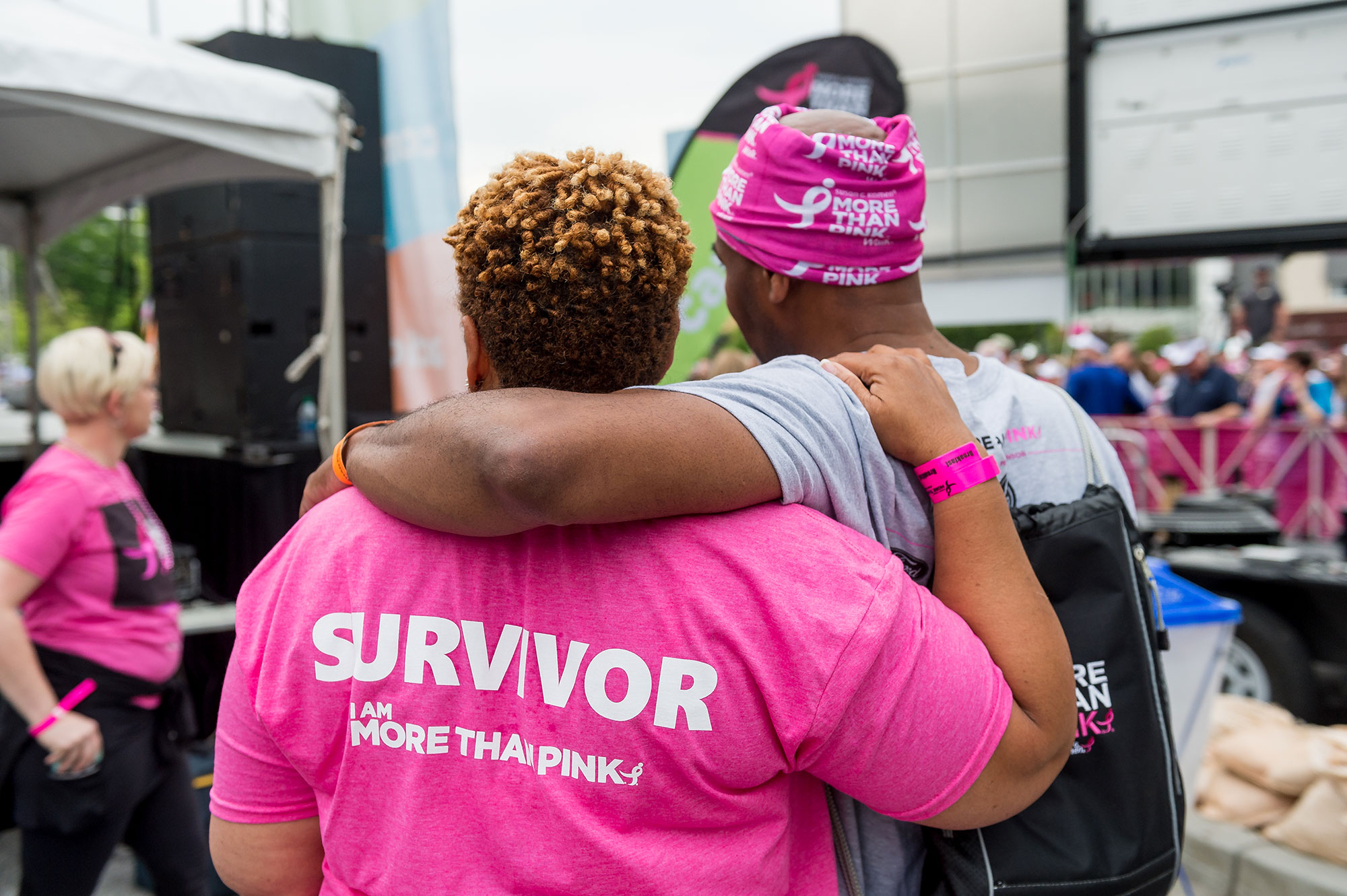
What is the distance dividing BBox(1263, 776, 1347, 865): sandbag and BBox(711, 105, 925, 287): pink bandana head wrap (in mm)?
2839

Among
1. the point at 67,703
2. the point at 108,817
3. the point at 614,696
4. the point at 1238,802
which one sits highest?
the point at 614,696

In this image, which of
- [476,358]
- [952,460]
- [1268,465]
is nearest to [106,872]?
[476,358]

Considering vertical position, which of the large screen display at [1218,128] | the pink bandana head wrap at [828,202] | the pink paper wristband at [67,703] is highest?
the large screen display at [1218,128]

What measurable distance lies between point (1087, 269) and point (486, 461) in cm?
397

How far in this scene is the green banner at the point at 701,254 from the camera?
4309mm

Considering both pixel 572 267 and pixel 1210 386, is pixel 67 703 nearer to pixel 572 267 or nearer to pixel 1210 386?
pixel 572 267

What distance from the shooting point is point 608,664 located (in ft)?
3.45

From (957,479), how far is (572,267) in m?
0.53

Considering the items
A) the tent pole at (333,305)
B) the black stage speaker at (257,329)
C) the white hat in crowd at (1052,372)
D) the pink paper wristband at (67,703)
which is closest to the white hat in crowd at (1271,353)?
the white hat in crowd at (1052,372)

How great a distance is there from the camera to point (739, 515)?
107 centimetres

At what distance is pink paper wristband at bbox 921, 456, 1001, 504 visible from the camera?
1.19 metres

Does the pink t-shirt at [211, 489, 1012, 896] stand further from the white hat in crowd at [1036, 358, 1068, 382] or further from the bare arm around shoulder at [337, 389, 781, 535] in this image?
the white hat in crowd at [1036, 358, 1068, 382]

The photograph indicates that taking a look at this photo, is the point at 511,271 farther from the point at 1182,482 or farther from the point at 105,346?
Answer: the point at 1182,482

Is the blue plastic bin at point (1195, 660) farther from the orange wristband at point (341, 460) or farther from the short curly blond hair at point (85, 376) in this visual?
the short curly blond hair at point (85, 376)
